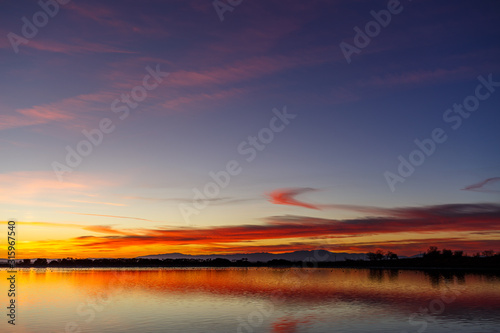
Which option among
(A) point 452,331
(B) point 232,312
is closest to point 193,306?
(B) point 232,312

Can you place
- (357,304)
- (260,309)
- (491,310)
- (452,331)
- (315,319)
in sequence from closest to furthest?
(452,331), (315,319), (491,310), (260,309), (357,304)

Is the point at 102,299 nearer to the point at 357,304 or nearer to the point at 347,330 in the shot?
the point at 357,304

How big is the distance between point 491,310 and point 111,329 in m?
41.2

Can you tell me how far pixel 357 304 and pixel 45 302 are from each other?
43.9 metres

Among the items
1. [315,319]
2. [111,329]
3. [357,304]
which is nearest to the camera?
[111,329]

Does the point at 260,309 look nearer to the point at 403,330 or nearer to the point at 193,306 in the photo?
the point at 193,306

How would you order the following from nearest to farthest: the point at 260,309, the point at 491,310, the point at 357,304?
the point at 491,310
the point at 260,309
the point at 357,304

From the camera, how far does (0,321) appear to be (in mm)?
46500

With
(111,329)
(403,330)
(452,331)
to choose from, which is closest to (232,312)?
(111,329)

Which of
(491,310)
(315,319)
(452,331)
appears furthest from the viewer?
(491,310)

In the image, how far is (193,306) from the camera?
190ft

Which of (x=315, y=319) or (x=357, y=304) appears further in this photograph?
(x=357, y=304)

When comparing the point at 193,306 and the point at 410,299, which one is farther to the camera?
the point at 410,299

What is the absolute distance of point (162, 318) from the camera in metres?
47.4
